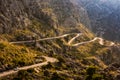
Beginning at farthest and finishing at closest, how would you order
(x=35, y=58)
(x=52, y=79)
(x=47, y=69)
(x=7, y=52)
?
1. (x=35, y=58)
2. (x=7, y=52)
3. (x=47, y=69)
4. (x=52, y=79)

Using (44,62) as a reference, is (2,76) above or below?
below

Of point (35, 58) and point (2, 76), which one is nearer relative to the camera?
point (2, 76)

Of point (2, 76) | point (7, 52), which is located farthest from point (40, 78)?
point (7, 52)

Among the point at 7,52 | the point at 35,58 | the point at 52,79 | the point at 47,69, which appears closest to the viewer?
the point at 52,79

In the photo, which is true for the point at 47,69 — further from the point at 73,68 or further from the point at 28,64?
the point at 73,68

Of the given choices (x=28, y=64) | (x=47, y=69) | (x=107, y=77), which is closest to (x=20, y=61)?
(x=28, y=64)

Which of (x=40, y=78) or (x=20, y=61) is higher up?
(x=20, y=61)

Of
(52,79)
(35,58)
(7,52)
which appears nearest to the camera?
(52,79)

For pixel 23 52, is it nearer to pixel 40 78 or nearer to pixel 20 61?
pixel 20 61

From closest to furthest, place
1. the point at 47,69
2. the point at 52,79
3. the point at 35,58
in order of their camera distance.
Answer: the point at 52,79 < the point at 47,69 < the point at 35,58
